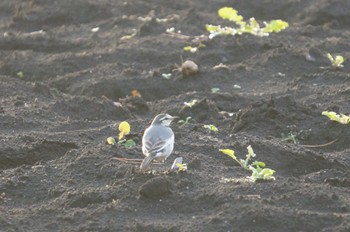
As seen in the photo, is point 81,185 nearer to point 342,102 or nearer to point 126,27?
point 342,102

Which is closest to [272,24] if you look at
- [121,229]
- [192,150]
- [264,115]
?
[264,115]

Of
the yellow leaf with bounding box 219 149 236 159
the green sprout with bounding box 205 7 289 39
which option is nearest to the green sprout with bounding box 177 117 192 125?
the yellow leaf with bounding box 219 149 236 159

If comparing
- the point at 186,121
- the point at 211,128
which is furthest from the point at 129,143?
the point at 186,121

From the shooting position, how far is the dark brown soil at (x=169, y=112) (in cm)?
643

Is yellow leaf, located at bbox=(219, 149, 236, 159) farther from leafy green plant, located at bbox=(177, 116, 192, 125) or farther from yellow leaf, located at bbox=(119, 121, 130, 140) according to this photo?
leafy green plant, located at bbox=(177, 116, 192, 125)

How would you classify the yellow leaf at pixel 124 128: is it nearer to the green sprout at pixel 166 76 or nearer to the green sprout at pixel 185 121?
the green sprout at pixel 185 121

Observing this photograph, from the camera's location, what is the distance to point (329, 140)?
341 inches

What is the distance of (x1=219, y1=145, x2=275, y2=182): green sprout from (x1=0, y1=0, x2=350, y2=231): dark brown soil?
6 cm

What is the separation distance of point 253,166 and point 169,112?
205 centimetres

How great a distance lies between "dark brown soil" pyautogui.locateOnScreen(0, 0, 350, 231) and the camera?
21.1 feet

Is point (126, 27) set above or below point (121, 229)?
below

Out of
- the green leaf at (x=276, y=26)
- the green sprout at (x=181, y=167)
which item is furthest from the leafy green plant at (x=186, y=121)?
the green leaf at (x=276, y=26)

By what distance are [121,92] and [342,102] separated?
7.99ft

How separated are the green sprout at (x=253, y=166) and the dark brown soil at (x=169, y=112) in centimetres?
6
